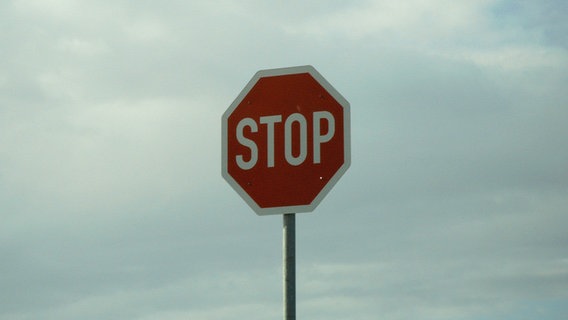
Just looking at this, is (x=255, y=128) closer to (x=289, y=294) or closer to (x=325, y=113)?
(x=325, y=113)

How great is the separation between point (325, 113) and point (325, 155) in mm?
377

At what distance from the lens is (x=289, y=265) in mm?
6824

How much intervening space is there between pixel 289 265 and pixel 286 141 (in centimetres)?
109

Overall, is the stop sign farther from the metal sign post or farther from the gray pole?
the gray pole

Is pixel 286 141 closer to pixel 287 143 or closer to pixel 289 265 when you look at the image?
pixel 287 143

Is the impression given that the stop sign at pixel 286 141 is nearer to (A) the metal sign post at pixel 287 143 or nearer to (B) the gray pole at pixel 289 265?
(A) the metal sign post at pixel 287 143

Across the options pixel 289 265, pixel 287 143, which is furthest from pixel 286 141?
pixel 289 265

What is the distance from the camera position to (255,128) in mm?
7246

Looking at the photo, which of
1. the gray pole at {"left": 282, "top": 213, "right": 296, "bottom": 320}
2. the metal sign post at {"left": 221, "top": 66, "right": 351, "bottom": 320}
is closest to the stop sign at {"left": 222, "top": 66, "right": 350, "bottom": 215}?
the metal sign post at {"left": 221, "top": 66, "right": 351, "bottom": 320}

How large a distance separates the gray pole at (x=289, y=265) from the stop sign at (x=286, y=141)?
0.14 metres

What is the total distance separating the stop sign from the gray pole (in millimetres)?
144

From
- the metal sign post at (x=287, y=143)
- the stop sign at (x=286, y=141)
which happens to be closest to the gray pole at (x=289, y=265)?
the metal sign post at (x=287, y=143)

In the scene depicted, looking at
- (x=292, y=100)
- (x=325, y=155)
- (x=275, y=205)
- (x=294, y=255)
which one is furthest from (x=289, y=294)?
(x=292, y=100)

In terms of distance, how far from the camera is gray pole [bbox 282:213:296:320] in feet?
22.0
